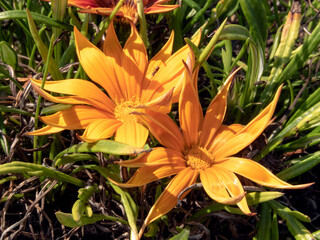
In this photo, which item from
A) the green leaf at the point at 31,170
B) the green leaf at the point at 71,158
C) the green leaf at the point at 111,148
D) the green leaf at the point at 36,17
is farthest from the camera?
the green leaf at the point at 36,17

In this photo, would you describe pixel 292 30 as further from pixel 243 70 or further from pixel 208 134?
pixel 208 134

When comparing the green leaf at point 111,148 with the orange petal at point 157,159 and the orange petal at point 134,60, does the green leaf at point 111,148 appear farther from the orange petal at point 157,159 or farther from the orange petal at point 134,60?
the orange petal at point 134,60

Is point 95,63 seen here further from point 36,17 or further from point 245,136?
point 245,136

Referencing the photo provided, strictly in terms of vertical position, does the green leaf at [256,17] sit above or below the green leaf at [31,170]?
above

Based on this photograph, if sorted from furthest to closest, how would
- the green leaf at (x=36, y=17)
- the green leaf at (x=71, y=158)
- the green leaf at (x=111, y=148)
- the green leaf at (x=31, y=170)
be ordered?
the green leaf at (x=36, y=17) < the green leaf at (x=71, y=158) < the green leaf at (x=31, y=170) < the green leaf at (x=111, y=148)

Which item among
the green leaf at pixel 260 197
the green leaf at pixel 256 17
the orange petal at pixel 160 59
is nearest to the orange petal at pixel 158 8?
the orange petal at pixel 160 59

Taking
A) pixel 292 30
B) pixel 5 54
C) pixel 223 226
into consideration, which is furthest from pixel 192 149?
pixel 5 54
